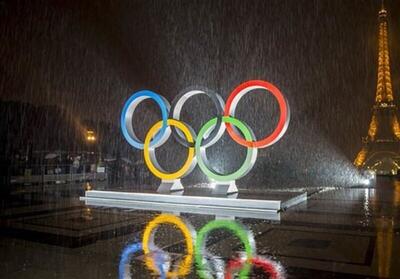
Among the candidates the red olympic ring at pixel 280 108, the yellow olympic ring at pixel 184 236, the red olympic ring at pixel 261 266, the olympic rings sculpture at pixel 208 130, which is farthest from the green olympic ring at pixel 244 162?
the red olympic ring at pixel 261 266

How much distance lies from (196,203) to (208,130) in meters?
2.66

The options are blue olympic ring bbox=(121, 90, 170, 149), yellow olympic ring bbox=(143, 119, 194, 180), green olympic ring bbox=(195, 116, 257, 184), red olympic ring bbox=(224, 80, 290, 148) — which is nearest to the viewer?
red olympic ring bbox=(224, 80, 290, 148)

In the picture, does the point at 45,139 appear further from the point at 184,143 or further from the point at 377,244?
the point at 377,244

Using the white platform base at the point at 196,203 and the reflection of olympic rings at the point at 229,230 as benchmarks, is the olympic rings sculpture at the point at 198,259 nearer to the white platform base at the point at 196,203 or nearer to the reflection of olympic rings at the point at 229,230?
the reflection of olympic rings at the point at 229,230

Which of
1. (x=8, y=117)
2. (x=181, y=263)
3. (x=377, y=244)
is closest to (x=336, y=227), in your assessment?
(x=377, y=244)

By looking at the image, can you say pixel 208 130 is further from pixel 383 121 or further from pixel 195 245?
pixel 383 121

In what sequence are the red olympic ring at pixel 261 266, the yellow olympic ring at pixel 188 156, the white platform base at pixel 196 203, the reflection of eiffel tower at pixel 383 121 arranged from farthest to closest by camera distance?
the reflection of eiffel tower at pixel 383 121 < the yellow olympic ring at pixel 188 156 < the white platform base at pixel 196 203 < the red olympic ring at pixel 261 266

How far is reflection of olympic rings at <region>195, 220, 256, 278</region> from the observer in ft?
19.1

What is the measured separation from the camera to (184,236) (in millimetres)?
8312

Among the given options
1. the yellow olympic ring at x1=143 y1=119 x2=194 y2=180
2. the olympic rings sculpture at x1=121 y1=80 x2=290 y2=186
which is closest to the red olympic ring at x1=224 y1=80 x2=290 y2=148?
the olympic rings sculpture at x1=121 y1=80 x2=290 y2=186

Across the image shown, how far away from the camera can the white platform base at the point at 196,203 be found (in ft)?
38.6

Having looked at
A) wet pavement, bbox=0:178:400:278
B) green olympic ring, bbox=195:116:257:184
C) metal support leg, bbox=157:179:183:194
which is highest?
green olympic ring, bbox=195:116:257:184

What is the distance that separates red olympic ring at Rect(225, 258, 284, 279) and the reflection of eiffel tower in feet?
172

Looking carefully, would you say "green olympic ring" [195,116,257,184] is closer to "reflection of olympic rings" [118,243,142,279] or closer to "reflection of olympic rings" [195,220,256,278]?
"reflection of olympic rings" [195,220,256,278]
